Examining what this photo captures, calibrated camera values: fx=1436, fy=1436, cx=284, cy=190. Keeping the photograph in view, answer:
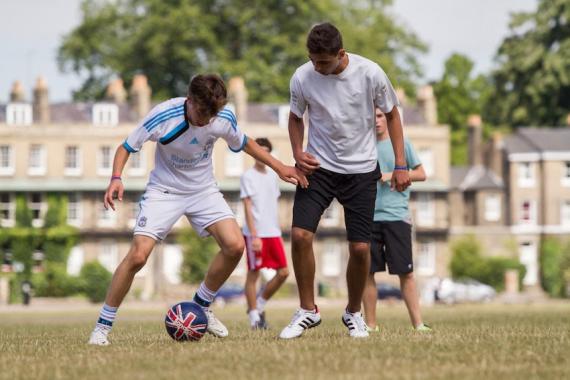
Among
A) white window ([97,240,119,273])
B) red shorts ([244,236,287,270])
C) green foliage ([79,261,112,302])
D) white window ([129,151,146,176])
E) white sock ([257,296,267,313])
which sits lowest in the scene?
green foliage ([79,261,112,302])

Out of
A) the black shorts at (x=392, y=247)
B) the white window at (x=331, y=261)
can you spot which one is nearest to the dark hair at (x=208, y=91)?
the black shorts at (x=392, y=247)

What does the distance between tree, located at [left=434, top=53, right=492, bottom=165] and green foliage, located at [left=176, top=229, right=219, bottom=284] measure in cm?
2918

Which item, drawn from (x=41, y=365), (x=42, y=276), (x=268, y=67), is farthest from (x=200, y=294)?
(x=268, y=67)

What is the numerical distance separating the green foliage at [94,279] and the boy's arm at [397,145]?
60909 millimetres

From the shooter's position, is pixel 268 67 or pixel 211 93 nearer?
pixel 211 93

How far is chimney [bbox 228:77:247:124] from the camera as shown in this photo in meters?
77.6

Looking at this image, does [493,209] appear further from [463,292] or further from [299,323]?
[299,323]

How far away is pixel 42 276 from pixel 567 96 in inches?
1348

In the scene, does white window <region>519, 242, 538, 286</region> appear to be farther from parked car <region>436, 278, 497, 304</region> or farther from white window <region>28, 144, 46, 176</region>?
white window <region>28, 144, 46, 176</region>

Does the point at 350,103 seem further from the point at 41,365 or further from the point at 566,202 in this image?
the point at 566,202

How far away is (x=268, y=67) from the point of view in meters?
80.8

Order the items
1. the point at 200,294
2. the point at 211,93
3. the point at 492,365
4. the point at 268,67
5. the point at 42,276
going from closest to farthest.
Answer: the point at 492,365
the point at 211,93
the point at 200,294
the point at 42,276
the point at 268,67

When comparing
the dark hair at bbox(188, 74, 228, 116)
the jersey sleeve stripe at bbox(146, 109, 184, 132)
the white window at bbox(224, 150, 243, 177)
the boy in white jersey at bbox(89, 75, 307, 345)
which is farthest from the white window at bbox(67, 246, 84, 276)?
the dark hair at bbox(188, 74, 228, 116)

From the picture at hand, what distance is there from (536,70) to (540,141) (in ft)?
14.7
